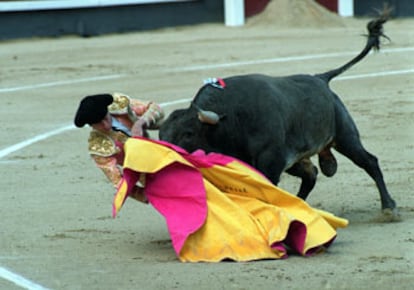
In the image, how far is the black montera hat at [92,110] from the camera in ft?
18.9

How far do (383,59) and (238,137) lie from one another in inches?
314

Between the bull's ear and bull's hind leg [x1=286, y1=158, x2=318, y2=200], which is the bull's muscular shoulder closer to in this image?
the bull's ear

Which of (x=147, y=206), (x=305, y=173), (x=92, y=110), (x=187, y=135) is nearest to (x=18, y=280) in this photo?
(x=92, y=110)

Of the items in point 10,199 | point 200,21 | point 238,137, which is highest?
point 238,137

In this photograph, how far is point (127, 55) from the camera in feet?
47.8

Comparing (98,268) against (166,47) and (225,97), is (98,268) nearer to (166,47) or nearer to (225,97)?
(225,97)

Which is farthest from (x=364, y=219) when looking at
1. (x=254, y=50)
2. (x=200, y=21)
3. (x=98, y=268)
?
(x=200, y=21)

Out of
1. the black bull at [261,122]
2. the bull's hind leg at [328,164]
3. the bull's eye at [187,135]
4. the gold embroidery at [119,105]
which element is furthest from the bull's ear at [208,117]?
the bull's hind leg at [328,164]

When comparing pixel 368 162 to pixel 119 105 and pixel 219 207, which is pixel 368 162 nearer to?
pixel 219 207

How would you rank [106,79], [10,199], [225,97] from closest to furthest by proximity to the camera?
1. [225,97]
2. [10,199]
3. [106,79]

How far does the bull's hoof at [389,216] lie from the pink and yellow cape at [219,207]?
0.72 metres

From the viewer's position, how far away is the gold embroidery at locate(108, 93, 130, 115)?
603 centimetres

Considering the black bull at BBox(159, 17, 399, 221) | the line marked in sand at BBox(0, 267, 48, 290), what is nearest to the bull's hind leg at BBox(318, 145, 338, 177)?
the black bull at BBox(159, 17, 399, 221)

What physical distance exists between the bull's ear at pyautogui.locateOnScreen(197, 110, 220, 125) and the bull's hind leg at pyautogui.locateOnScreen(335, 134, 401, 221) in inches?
45.5
